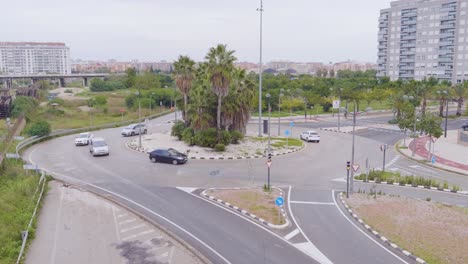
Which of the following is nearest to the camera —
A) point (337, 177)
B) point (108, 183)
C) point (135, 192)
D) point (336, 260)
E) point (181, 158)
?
point (336, 260)

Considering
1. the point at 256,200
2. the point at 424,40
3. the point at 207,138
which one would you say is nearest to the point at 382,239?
the point at 256,200

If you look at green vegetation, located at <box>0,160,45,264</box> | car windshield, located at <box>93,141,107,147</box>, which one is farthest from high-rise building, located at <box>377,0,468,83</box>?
green vegetation, located at <box>0,160,45,264</box>

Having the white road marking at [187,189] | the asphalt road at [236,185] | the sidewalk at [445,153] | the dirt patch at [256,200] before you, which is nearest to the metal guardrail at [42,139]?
the asphalt road at [236,185]

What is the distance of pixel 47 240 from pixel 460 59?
368 feet

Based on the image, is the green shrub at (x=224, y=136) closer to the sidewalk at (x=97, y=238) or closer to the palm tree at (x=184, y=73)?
the palm tree at (x=184, y=73)

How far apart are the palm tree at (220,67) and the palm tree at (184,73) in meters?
5.52

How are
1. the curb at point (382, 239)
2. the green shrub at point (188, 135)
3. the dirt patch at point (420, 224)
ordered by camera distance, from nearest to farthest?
the curb at point (382, 239)
the dirt patch at point (420, 224)
the green shrub at point (188, 135)

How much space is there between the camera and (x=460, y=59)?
348 ft

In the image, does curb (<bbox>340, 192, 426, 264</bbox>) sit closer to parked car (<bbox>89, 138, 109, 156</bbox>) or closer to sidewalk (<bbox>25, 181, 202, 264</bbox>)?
sidewalk (<bbox>25, 181, 202, 264</bbox>)

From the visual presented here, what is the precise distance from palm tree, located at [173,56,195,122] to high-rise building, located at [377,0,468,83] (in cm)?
8614

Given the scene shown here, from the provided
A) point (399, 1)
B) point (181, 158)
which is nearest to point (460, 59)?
point (399, 1)

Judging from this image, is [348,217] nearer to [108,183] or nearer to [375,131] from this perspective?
[108,183]

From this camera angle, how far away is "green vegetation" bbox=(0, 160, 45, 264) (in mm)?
16516

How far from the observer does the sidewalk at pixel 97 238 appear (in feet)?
52.2
